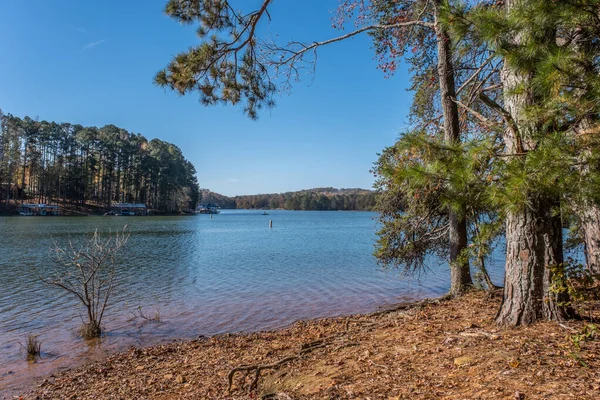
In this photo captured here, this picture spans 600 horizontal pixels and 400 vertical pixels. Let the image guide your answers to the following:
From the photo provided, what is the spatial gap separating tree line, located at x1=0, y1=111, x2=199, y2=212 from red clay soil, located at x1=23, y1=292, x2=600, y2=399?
6219 cm

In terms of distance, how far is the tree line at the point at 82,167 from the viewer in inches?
2192

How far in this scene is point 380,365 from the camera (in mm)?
3281

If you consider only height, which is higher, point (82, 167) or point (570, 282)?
point (82, 167)

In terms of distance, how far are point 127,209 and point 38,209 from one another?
13582 millimetres

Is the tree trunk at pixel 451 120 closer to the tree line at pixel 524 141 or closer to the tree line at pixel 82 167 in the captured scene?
the tree line at pixel 524 141

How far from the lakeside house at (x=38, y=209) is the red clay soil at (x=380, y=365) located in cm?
6122

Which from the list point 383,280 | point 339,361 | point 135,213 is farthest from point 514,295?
point 135,213

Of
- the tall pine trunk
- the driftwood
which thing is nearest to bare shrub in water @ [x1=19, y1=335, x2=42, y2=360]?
the driftwood

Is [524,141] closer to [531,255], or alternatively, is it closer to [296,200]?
[531,255]

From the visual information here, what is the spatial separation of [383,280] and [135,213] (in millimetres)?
64155

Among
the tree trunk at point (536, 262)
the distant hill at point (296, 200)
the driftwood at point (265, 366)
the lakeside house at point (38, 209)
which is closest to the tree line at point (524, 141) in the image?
the tree trunk at point (536, 262)

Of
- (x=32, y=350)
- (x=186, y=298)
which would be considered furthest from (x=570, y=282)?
(x=186, y=298)

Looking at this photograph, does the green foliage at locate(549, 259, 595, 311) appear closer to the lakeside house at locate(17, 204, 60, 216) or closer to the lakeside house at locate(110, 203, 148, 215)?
the lakeside house at locate(17, 204, 60, 216)

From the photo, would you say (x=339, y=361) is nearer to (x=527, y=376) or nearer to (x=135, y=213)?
(x=527, y=376)
